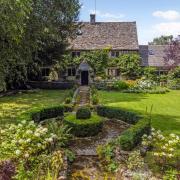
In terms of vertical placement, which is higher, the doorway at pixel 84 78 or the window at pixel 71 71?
the window at pixel 71 71

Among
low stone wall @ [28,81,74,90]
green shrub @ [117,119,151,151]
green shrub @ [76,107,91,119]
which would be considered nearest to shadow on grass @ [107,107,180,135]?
green shrub @ [117,119,151,151]

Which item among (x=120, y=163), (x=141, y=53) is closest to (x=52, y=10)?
(x=120, y=163)

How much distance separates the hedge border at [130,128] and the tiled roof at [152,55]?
35.5 m

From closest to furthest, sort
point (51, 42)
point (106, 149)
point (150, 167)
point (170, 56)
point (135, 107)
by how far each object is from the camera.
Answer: point (150, 167), point (106, 149), point (135, 107), point (51, 42), point (170, 56)

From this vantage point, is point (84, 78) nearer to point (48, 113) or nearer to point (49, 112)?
point (49, 112)

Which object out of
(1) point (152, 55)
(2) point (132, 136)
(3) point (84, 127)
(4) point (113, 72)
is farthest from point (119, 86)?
(2) point (132, 136)

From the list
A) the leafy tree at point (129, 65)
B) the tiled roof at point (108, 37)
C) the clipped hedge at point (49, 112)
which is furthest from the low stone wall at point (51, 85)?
the clipped hedge at point (49, 112)

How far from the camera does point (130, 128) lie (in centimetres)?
1912

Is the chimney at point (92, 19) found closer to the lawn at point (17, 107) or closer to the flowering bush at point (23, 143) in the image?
the lawn at point (17, 107)

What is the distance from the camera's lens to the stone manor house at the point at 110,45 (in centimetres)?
5772

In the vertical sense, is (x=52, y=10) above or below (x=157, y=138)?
above

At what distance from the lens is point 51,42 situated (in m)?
44.5

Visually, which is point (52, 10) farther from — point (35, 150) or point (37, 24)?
point (35, 150)

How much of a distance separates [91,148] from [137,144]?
7.80 ft
